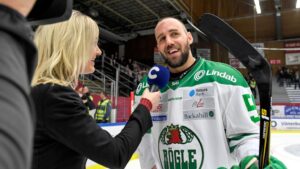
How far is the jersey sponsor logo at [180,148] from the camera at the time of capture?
1.36 metres

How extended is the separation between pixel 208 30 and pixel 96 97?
7432mm

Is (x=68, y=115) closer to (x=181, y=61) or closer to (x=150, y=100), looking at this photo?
(x=150, y=100)

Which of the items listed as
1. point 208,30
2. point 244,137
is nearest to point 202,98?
point 244,137

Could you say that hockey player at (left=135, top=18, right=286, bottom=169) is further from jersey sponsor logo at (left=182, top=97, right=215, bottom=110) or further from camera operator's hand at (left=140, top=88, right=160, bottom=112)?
camera operator's hand at (left=140, top=88, right=160, bottom=112)

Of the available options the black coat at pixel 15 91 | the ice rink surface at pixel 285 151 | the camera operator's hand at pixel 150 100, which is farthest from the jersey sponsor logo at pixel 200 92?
the ice rink surface at pixel 285 151

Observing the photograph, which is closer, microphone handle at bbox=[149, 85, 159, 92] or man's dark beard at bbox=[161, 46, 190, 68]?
microphone handle at bbox=[149, 85, 159, 92]

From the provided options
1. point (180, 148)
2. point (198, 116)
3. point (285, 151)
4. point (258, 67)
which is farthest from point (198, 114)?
point (285, 151)

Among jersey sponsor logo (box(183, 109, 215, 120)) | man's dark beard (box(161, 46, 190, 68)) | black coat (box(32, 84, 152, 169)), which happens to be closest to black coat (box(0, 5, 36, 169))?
black coat (box(32, 84, 152, 169))

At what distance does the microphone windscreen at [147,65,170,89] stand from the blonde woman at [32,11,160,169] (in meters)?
0.39

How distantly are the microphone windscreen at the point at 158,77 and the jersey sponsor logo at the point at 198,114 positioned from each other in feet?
0.57

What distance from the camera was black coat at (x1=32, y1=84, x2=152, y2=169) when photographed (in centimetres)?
79

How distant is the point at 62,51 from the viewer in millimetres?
915

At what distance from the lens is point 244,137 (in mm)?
1236

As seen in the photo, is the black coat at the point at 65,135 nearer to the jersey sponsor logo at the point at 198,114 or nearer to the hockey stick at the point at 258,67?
the hockey stick at the point at 258,67
